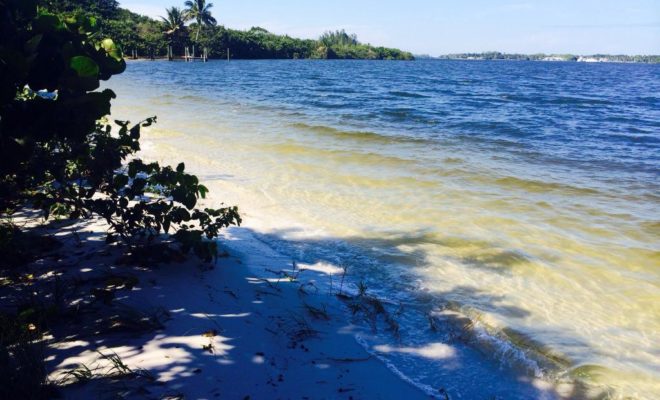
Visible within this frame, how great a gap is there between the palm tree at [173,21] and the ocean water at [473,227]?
229ft

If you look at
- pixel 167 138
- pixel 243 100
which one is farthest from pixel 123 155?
pixel 243 100

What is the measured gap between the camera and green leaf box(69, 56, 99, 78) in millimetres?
2730

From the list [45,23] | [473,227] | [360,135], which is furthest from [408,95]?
[45,23]

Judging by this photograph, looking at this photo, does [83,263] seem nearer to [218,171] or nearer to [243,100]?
[218,171]

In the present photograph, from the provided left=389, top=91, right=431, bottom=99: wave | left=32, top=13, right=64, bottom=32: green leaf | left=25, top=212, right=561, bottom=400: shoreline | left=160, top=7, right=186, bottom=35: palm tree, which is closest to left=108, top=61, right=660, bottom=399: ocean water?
left=25, top=212, right=561, bottom=400: shoreline

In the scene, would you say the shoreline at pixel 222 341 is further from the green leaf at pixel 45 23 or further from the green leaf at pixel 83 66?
the green leaf at pixel 45 23

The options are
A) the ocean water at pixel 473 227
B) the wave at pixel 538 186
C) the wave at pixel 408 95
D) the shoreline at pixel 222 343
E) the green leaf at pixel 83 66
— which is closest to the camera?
the shoreline at pixel 222 343

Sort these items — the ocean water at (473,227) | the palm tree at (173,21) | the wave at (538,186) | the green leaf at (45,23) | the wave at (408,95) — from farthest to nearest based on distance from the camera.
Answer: the palm tree at (173,21) → the wave at (408,95) → the wave at (538,186) → the ocean water at (473,227) → the green leaf at (45,23)

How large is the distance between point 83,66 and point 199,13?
289 feet

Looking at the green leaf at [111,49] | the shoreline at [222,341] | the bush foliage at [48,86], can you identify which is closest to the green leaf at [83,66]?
the bush foliage at [48,86]

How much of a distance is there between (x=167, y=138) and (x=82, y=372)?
984 cm

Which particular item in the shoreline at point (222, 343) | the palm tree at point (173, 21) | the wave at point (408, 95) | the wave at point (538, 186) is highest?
the palm tree at point (173, 21)

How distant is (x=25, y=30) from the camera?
284 cm

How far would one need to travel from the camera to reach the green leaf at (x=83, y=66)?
107 inches
